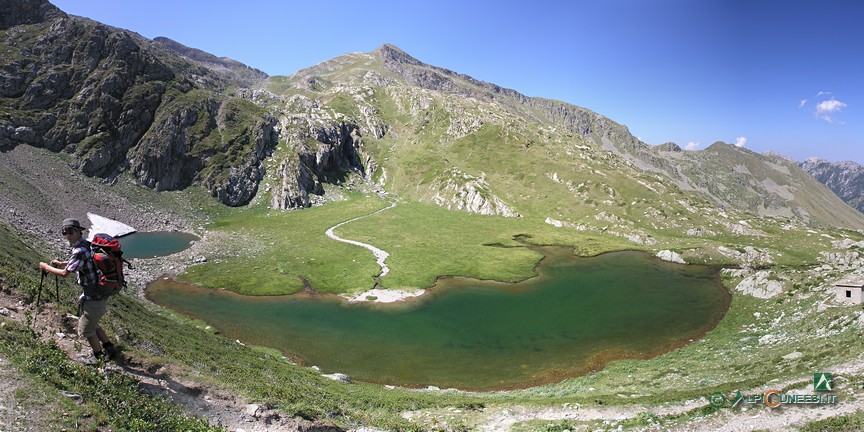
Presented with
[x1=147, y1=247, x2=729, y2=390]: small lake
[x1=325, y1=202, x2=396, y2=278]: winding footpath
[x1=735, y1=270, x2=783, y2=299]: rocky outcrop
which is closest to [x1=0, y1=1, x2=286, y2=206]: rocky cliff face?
[x1=325, y1=202, x2=396, y2=278]: winding footpath

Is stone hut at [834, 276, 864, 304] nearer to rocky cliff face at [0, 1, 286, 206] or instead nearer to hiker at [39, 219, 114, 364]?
hiker at [39, 219, 114, 364]

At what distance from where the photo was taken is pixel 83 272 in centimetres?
1438

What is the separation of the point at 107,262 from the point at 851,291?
64731 mm

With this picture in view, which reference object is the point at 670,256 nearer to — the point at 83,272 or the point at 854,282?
the point at 854,282

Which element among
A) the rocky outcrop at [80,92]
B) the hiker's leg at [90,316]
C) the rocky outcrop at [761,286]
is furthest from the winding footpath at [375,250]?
the rocky outcrop at [80,92]

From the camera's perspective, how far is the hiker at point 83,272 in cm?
1383

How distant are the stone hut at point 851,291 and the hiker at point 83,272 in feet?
211

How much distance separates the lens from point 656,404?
2561 cm

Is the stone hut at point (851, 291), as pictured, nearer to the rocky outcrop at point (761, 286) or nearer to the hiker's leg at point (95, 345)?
the rocky outcrop at point (761, 286)

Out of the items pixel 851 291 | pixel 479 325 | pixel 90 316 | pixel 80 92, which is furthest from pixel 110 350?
pixel 80 92

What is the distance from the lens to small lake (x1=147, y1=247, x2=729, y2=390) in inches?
1810

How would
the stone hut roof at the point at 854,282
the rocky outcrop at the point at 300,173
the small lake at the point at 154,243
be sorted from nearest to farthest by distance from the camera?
the stone hut roof at the point at 854,282 < the small lake at the point at 154,243 < the rocky outcrop at the point at 300,173

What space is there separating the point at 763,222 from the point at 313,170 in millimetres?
189996

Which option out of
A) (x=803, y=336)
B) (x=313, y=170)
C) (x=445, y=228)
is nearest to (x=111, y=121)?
(x=313, y=170)
